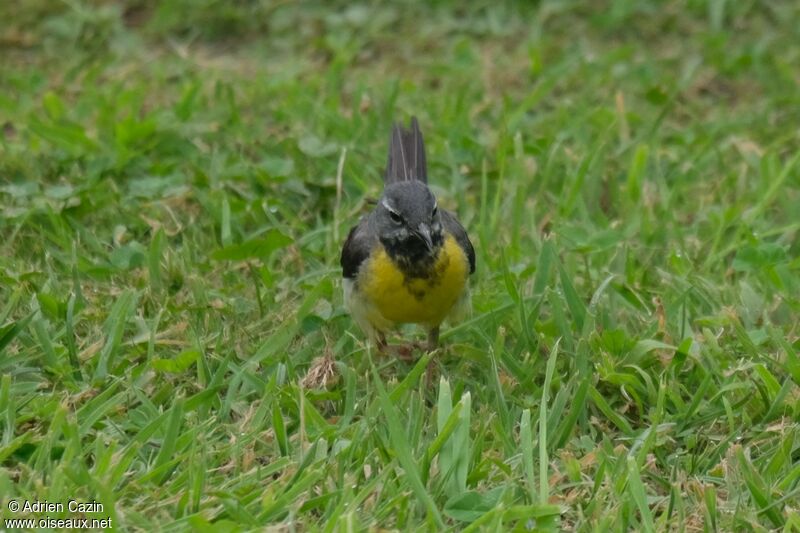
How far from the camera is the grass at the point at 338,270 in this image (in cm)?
454

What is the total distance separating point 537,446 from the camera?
4863 mm

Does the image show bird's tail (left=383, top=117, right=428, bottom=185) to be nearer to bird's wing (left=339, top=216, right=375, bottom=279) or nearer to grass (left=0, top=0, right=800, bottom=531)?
grass (left=0, top=0, right=800, bottom=531)

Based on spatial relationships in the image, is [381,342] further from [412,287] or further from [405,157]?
[405,157]

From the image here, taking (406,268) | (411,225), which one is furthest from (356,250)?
(411,225)

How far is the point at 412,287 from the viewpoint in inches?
219

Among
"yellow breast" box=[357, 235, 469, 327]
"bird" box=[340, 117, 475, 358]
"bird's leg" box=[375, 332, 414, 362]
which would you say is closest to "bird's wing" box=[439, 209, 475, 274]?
"bird" box=[340, 117, 475, 358]

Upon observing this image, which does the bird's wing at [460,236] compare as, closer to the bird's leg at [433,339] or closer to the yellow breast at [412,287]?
the yellow breast at [412,287]

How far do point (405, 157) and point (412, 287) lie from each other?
4.08 feet

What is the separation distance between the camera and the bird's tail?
6570mm

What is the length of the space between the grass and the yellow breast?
0.27 meters

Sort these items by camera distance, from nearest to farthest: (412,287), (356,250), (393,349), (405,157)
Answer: (412,287), (356,250), (393,349), (405,157)

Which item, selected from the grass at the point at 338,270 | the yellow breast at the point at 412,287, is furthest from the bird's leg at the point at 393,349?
the yellow breast at the point at 412,287

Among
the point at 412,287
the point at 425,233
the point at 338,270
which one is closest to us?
the point at 425,233

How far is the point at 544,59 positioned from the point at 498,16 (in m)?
0.75
